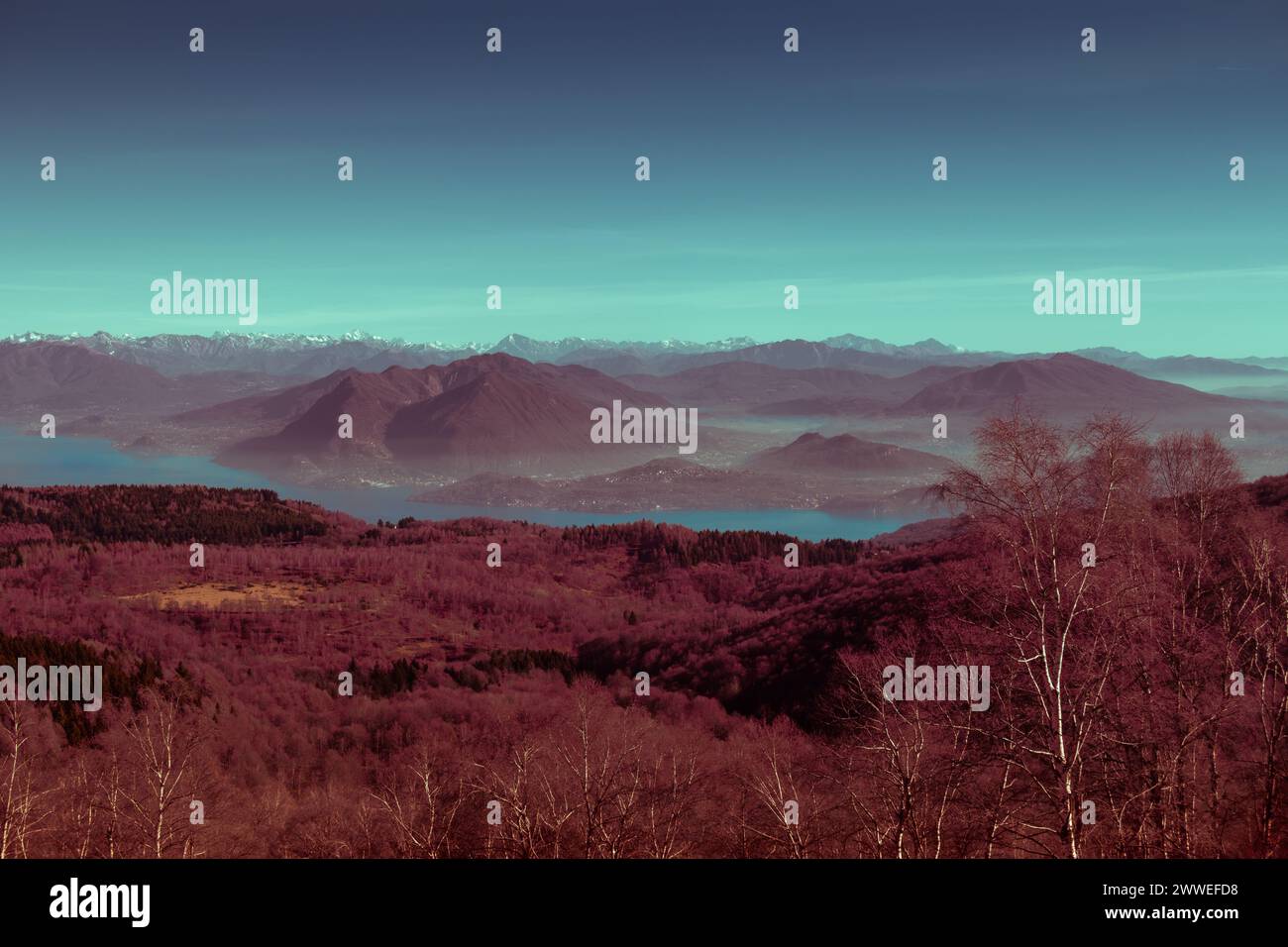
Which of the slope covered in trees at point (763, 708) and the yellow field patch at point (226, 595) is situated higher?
the slope covered in trees at point (763, 708)

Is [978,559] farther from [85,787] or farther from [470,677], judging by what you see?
[470,677]

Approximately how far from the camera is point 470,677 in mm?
58750

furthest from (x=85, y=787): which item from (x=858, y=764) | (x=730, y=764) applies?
(x=858, y=764)

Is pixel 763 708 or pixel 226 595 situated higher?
pixel 763 708

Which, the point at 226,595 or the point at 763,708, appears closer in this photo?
the point at 763,708

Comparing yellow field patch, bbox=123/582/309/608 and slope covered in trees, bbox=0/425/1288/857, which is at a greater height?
slope covered in trees, bbox=0/425/1288/857

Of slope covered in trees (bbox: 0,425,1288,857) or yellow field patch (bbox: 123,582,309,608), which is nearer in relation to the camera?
slope covered in trees (bbox: 0,425,1288,857)

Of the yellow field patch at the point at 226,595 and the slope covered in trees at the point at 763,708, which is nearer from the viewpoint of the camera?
the slope covered in trees at the point at 763,708
